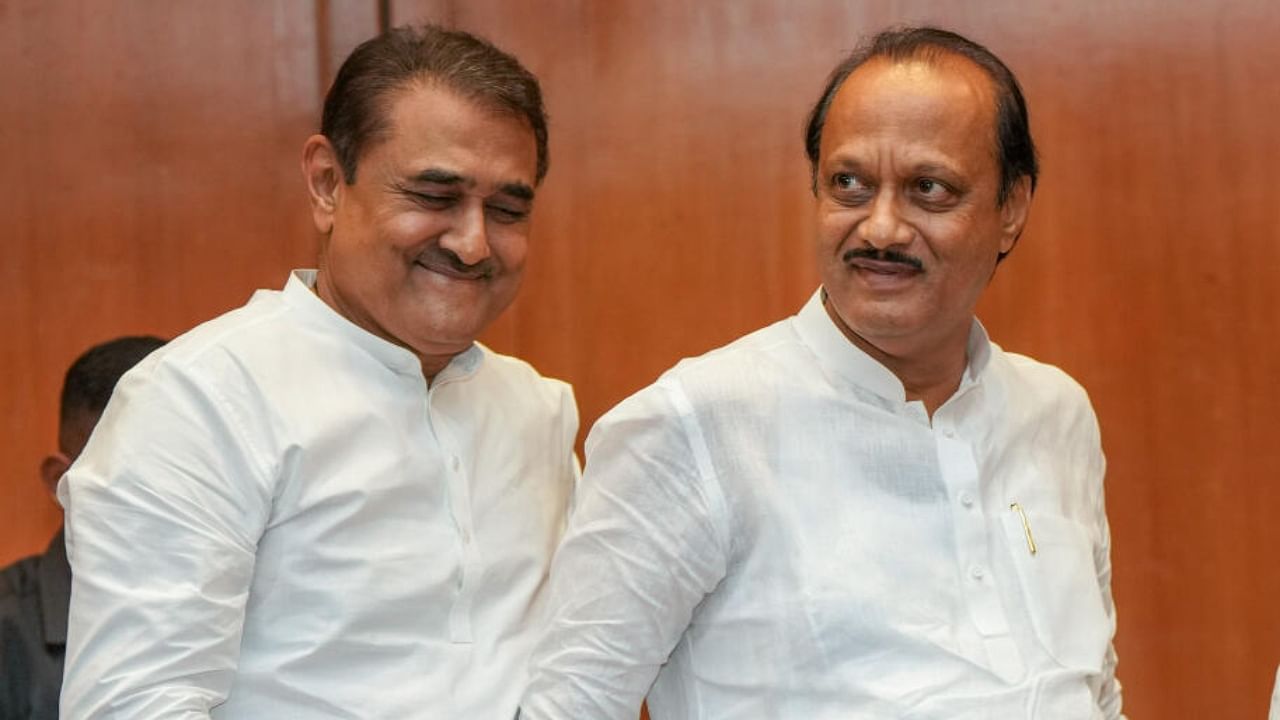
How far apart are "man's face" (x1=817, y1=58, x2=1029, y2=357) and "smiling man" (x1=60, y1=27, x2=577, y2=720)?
0.42 metres

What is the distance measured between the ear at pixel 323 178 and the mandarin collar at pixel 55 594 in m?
0.71

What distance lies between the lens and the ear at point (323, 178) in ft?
7.18

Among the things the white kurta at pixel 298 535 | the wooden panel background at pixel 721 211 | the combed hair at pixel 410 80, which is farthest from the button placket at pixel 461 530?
the wooden panel background at pixel 721 211

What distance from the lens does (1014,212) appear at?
2.14m

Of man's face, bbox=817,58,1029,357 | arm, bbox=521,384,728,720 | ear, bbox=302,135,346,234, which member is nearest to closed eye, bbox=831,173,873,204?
man's face, bbox=817,58,1029,357

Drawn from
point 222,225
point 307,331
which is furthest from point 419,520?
point 222,225

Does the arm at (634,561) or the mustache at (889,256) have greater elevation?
the mustache at (889,256)

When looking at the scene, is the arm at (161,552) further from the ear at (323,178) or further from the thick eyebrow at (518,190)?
the thick eyebrow at (518,190)

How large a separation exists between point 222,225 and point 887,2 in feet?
4.24

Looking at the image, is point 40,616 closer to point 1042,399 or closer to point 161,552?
point 161,552

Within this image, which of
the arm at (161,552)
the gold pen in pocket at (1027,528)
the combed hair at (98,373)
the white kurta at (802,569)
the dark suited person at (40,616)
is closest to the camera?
the arm at (161,552)

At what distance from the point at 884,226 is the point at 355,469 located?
0.69m

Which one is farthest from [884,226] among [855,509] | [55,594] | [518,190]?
[55,594]

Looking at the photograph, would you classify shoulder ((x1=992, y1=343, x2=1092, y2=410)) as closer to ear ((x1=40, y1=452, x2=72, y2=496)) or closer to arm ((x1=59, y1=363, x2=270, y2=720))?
arm ((x1=59, y1=363, x2=270, y2=720))
